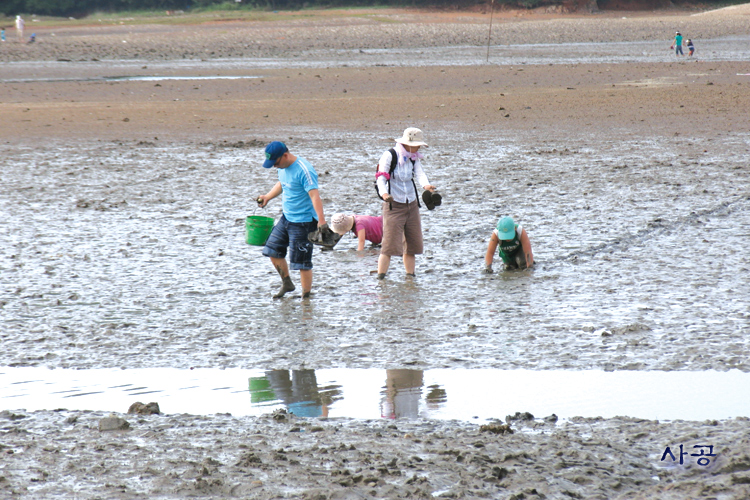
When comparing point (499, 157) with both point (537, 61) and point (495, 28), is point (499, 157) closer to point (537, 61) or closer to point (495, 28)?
point (537, 61)

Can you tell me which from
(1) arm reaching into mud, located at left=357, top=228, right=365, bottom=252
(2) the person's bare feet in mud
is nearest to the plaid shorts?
(2) the person's bare feet in mud

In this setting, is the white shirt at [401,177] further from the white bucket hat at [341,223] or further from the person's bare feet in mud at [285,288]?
the person's bare feet in mud at [285,288]

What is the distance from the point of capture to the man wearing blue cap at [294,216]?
7172 mm

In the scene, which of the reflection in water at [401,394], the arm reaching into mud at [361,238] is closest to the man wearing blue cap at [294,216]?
the arm reaching into mud at [361,238]

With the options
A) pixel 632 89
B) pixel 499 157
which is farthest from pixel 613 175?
pixel 632 89

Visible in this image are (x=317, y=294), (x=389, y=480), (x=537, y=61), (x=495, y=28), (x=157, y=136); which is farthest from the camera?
(x=495, y=28)

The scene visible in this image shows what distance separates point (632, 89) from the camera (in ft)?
72.3

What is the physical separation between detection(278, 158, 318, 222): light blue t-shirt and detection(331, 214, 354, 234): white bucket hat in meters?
1.04

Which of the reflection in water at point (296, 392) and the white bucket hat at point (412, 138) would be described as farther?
the white bucket hat at point (412, 138)

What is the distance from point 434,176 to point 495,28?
33.9 m

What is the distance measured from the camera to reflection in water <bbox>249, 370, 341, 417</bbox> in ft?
16.5

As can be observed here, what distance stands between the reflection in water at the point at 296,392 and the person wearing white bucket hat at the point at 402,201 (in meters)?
2.43

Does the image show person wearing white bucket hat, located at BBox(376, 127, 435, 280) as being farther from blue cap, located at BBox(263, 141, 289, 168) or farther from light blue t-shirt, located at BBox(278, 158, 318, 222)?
blue cap, located at BBox(263, 141, 289, 168)

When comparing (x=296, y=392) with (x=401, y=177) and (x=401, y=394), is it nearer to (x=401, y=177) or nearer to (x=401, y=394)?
(x=401, y=394)
